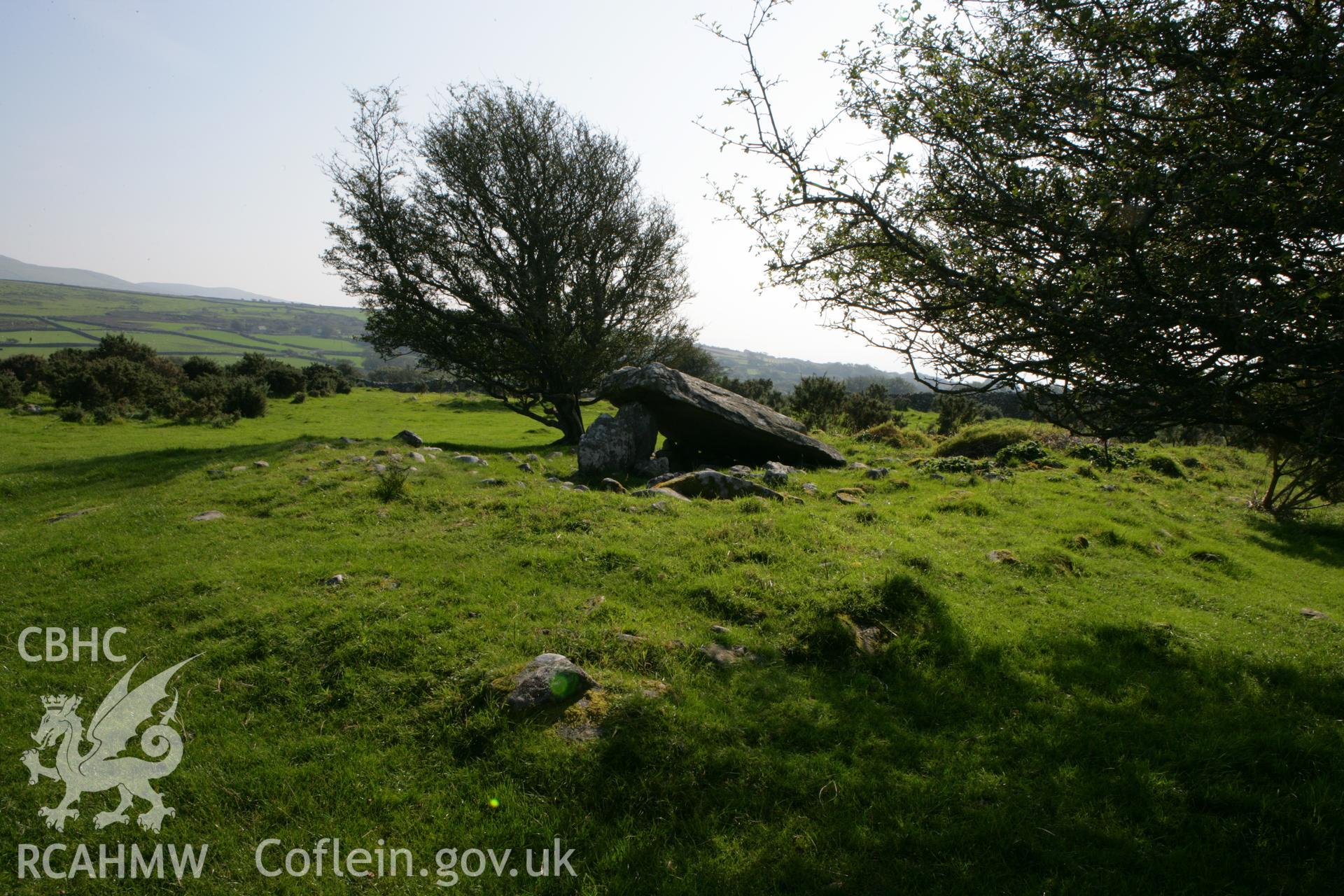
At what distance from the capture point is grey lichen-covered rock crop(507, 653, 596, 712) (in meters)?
5.32

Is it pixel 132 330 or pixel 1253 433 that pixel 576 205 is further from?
pixel 132 330

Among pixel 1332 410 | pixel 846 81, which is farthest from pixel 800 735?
pixel 846 81

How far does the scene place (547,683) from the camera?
545cm

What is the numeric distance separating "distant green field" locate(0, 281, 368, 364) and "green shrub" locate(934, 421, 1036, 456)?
Result: 67667 millimetres

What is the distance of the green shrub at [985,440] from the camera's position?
808 inches

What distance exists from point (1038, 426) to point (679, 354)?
1464cm

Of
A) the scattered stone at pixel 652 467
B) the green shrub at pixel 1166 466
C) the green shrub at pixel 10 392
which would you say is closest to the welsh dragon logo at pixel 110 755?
the scattered stone at pixel 652 467

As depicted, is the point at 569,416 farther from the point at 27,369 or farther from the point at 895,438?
the point at 27,369

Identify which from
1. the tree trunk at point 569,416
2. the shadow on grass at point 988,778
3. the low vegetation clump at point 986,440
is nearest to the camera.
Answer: the shadow on grass at point 988,778

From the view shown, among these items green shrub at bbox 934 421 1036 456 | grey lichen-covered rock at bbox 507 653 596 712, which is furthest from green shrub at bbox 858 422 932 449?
grey lichen-covered rock at bbox 507 653 596 712

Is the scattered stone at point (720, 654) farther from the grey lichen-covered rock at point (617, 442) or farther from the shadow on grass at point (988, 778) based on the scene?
the grey lichen-covered rock at point (617, 442)

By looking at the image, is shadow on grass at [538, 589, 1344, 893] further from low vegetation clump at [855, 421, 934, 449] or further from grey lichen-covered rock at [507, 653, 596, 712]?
low vegetation clump at [855, 421, 934, 449]

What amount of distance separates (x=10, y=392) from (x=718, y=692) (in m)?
35.4

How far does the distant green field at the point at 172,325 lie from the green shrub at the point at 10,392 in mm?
42244
